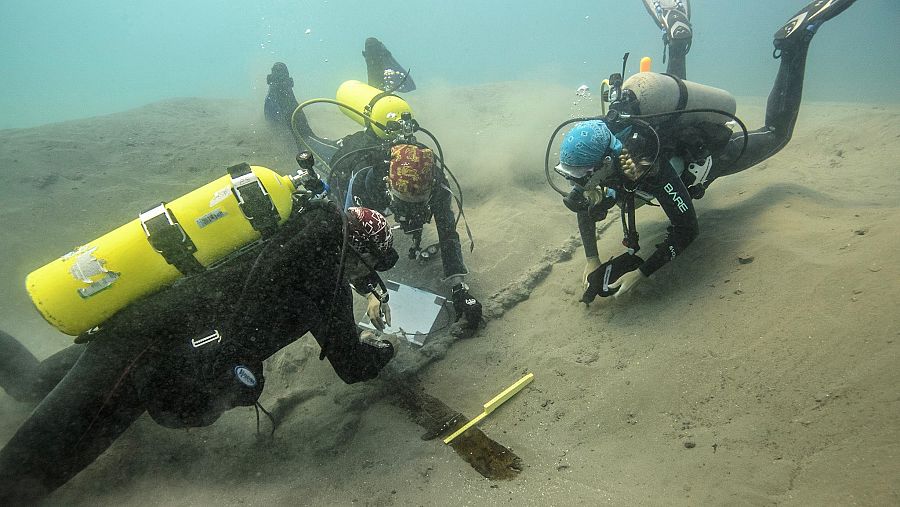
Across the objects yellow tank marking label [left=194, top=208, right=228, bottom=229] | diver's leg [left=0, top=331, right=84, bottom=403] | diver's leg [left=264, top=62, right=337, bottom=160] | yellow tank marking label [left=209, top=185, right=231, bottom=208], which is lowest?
diver's leg [left=0, top=331, right=84, bottom=403]

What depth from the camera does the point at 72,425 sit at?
2574 mm

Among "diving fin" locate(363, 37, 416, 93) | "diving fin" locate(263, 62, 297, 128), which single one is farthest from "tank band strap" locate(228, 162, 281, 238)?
"diving fin" locate(263, 62, 297, 128)

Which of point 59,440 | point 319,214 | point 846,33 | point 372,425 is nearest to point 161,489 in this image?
point 59,440

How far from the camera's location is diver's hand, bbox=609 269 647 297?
13.7 feet

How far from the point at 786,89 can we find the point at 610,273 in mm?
3986

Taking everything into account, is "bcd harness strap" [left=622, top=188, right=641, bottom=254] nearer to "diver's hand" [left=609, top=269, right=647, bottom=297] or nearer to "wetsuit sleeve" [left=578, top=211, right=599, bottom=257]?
"diver's hand" [left=609, top=269, right=647, bottom=297]

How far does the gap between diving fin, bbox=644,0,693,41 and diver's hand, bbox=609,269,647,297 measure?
559 cm

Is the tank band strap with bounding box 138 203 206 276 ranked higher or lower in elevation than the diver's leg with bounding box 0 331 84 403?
higher

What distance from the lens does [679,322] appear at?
12.0ft

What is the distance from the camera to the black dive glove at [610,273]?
4.20 metres

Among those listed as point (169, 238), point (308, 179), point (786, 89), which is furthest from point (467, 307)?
point (786, 89)

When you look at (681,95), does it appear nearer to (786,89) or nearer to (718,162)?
(718,162)

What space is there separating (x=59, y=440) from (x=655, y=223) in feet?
21.1

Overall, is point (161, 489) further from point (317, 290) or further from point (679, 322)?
point (679, 322)
